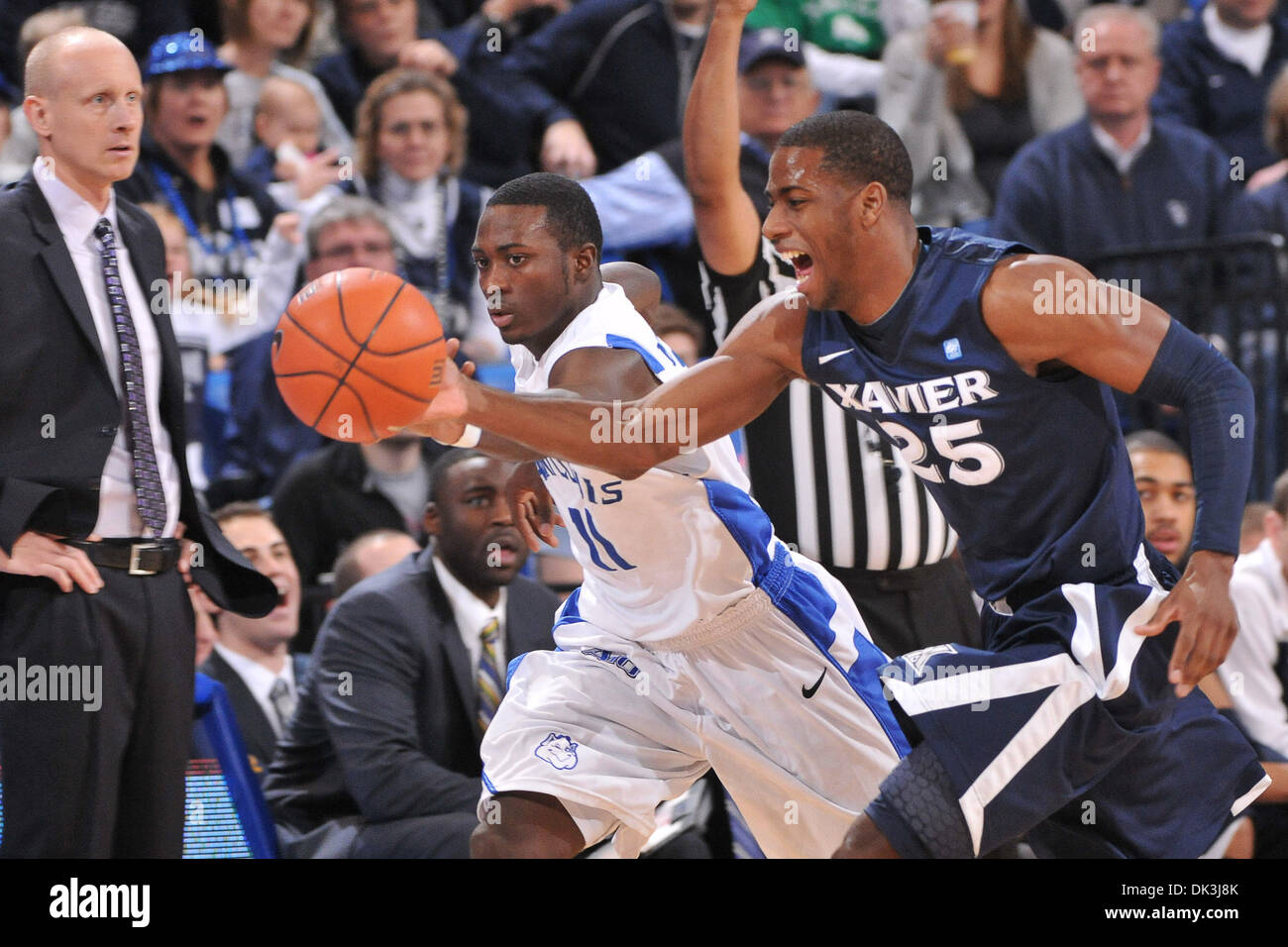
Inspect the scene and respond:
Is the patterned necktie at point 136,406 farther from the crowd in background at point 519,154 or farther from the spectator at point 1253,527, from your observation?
the spectator at point 1253,527

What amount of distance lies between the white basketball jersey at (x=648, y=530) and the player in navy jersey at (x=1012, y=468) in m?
0.27

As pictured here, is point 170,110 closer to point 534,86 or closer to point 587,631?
point 534,86

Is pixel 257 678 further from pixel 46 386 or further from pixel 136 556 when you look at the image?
pixel 46 386

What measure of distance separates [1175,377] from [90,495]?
2.17 m

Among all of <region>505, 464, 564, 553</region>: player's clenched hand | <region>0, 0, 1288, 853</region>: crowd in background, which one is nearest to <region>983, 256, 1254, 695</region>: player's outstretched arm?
<region>505, 464, 564, 553</region>: player's clenched hand

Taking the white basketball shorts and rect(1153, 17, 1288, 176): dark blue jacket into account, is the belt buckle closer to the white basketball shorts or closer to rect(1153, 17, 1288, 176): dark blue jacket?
the white basketball shorts

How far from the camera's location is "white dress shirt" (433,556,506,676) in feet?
14.9

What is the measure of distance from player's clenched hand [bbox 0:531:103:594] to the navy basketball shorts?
5.35ft

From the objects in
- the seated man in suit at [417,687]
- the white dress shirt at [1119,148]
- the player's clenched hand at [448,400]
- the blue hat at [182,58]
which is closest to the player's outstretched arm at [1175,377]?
the player's clenched hand at [448,400]

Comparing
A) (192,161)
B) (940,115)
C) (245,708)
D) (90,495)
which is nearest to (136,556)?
(90,495)

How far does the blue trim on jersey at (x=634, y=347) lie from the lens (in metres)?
3.43

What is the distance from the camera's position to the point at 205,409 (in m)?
5.89

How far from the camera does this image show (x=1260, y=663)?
469 cm
